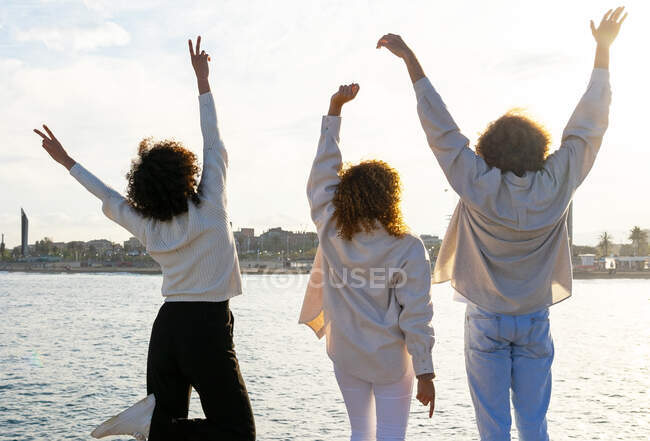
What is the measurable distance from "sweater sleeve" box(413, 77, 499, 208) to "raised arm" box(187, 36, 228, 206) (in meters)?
0.95

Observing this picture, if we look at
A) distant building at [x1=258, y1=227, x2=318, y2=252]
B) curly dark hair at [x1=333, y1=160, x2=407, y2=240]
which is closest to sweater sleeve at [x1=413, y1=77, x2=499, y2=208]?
curly dark hair at [x1=333, y1=160, x2=407, y2=240]

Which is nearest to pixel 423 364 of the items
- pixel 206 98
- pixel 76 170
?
pixel 206 98

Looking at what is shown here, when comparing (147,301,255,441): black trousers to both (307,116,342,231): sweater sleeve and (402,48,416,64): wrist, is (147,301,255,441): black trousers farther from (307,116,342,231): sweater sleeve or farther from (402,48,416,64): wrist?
(402,48,416,64): wrist

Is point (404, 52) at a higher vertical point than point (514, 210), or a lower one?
higher

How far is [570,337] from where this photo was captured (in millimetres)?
17125

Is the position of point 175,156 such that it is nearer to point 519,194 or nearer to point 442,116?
point 442,116

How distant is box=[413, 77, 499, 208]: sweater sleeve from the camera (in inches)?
97.8

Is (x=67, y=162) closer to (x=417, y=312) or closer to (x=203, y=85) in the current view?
(x=203, y=85)

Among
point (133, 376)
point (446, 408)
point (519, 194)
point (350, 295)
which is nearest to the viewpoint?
point (519, 194)

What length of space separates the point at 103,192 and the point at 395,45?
1.57 metres

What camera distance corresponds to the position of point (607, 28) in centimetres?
273

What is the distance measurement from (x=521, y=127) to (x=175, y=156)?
1.52m

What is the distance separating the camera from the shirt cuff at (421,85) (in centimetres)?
259

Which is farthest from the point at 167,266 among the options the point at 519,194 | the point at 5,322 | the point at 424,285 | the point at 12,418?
the point at 5,322
